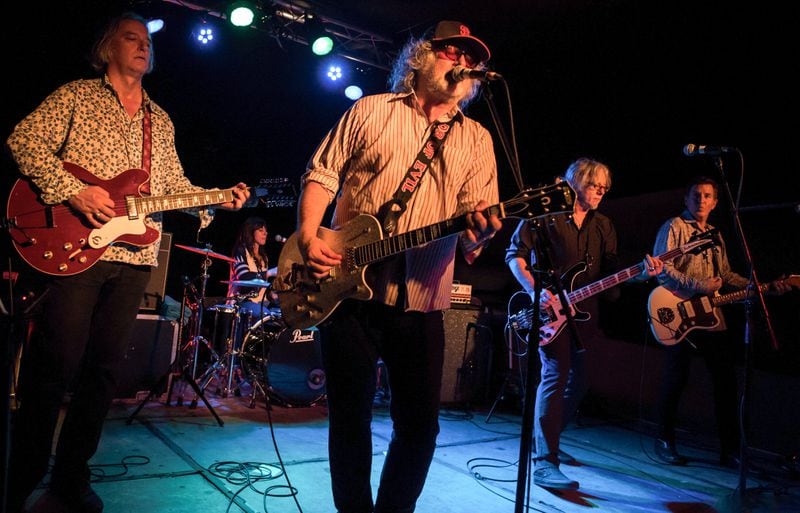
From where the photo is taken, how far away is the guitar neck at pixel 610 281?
14.6 ft

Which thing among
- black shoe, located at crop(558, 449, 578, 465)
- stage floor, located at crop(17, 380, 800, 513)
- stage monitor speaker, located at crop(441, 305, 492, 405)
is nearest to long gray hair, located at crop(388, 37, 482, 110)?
stage floor, located at crop(17, 380, 800, 513)

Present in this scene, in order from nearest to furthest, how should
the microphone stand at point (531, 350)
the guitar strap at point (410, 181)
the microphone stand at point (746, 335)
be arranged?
1. the microphone stand at point (531, 350)
2. the guitar strap at point (410, 181)
3. the microphone stand at point (746, 335)

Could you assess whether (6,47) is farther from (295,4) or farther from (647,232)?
(647,232)

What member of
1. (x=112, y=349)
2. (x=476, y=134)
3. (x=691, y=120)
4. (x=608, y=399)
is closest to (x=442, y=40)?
(x=476, y=134)

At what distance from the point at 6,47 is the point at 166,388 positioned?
14.6ft

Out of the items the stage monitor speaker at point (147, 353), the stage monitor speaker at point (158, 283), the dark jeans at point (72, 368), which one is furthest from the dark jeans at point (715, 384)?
the stage monitor speaker at point (158, 283)

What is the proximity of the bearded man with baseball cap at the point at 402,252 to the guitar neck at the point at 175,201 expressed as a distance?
3.06ft

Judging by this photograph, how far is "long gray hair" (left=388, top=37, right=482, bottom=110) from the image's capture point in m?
2.57

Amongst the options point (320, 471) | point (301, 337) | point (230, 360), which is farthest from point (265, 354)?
point (320, 471)

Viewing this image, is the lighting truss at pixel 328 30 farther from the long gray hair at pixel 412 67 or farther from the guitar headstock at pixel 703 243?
the long gray hair at pixel 412 67

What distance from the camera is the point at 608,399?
717 cm

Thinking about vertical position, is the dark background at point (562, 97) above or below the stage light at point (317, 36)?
below

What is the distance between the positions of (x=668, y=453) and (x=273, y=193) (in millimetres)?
4476

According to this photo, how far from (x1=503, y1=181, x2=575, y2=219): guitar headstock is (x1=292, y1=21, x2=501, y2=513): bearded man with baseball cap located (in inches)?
3.7
